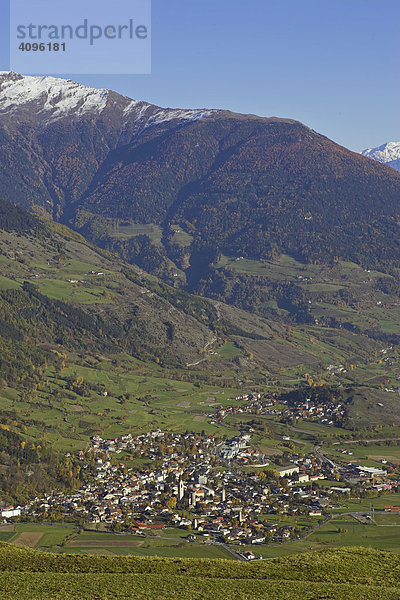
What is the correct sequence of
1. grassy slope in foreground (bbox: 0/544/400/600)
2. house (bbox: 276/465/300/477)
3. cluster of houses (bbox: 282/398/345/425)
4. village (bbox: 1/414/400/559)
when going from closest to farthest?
grassy slope in foreground (bbox: 0/544/400/600)
village (bbox: 1/414/400/559)
house (bbox: 276/465/300/477)
cluster of houses (bbox: 282/398/345/425)

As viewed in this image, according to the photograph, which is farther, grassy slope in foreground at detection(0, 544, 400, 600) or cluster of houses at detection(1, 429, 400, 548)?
cluster of houses at detection(1, 429, 400, 548)

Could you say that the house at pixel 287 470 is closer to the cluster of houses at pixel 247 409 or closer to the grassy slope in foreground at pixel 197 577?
the cluster of houses at pixel 247 409

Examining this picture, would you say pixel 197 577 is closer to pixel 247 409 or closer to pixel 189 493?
pixel 189 493

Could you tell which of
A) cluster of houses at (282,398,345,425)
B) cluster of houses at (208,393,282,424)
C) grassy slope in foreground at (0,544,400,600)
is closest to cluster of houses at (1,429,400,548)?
cluster of houses at (208,393,282,424)

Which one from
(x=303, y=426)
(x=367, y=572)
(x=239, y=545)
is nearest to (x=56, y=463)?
(x=239, y=545)

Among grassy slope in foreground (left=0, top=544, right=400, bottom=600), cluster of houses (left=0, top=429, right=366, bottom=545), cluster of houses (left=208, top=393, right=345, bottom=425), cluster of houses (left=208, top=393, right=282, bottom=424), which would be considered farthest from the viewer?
cluster of houses (left=208, top=393, right=345, bottom=425)

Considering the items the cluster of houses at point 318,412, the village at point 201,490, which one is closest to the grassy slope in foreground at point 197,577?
the village at point 201,490

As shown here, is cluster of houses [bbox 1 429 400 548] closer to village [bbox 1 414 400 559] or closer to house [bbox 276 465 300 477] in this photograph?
house [bbox 276 465 300 477]

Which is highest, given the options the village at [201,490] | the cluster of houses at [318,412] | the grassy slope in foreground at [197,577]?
the grassy slope in foreground at [197,577]

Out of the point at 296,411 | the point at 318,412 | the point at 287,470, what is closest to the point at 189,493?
the point at 287,470
